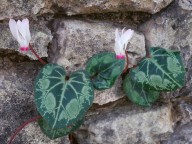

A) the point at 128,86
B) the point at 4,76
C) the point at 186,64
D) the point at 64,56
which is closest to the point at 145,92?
the point at 128,86

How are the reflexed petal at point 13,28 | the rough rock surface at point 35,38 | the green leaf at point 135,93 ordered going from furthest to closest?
the green leaf at point 135,93 < the rough rock surface at point 35,38 < the reflexed petal at point 13,28

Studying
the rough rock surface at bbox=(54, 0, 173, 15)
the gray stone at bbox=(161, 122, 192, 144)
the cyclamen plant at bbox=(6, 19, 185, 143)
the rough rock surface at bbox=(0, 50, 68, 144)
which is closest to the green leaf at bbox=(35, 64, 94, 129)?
the cyclamen plant at bbox=(6, 19, 185, 143)

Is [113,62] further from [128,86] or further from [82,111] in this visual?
[82,111]

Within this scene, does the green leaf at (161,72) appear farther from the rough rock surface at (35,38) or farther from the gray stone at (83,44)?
the rough rock surface at (35,38)

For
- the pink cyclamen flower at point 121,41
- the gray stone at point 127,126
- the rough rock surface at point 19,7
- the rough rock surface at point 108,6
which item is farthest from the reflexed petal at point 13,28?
the gray stone at point 127,126

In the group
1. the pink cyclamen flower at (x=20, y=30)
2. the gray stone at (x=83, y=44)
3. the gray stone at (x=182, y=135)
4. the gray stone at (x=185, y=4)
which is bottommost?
the gray stone at (x=182, y=135)
